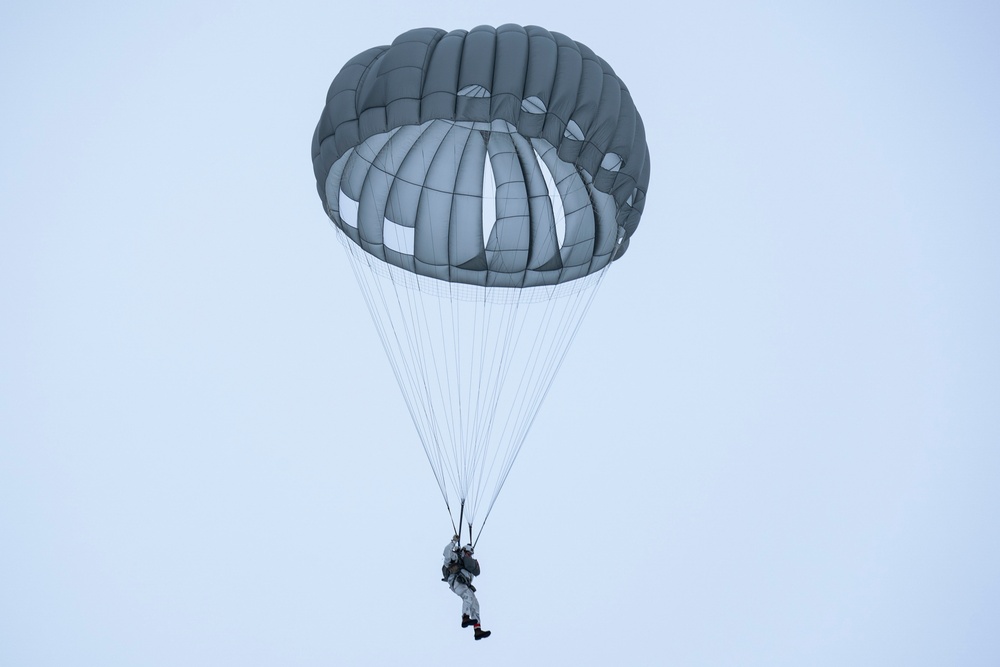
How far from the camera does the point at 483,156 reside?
15258mm

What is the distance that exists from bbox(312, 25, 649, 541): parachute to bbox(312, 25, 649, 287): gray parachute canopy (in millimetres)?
18

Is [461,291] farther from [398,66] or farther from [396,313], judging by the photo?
[396,313]

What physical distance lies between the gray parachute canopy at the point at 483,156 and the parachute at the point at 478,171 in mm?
18

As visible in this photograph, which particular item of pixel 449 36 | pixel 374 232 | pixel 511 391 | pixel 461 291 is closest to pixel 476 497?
pixel 461 291

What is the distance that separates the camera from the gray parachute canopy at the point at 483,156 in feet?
44.0

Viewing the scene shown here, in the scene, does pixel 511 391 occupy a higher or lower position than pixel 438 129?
higher

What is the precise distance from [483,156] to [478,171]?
0.76 feet

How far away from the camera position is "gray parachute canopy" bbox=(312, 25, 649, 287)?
44.0 feet

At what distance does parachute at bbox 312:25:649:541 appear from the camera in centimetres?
1343

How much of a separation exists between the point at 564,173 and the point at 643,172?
107cm

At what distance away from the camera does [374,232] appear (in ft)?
50.8

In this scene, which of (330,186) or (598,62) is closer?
(598,62)

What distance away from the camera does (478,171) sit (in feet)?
49.8

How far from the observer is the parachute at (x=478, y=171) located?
13.4m
